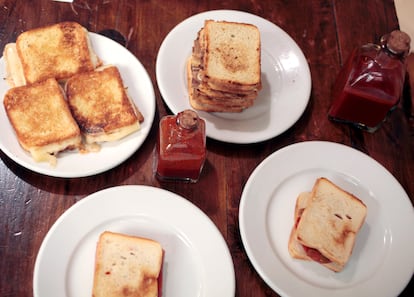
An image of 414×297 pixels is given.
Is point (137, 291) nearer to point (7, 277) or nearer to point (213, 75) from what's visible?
point (7, 277)

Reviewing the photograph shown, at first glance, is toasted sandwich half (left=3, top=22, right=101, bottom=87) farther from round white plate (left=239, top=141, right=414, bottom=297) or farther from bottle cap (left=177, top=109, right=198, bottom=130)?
round white plate (left=239, top=141, right=414, bottom=297)

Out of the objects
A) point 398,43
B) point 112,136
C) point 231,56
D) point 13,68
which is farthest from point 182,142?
point 398,43

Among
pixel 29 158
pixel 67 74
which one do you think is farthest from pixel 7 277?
pixel 67 74

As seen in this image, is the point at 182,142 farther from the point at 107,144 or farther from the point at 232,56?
the point at 232,56

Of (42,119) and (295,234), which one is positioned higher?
(42,119)

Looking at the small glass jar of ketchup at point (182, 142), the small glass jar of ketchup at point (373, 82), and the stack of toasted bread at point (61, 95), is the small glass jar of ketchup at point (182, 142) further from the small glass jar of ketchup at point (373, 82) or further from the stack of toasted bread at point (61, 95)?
the small glass jar of ketchup at point (373, 82)

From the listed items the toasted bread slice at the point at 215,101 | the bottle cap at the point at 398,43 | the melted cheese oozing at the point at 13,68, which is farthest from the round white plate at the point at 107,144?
the bottle cap at the point at 398,43
